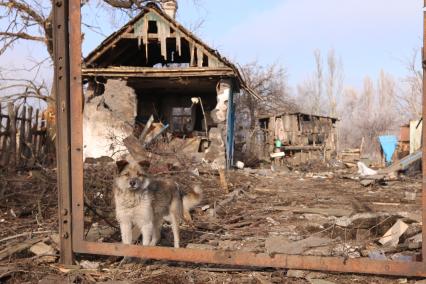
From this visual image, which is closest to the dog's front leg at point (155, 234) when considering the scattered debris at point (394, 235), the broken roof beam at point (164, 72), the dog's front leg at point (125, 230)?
the dog's front leg at point (125, 230)

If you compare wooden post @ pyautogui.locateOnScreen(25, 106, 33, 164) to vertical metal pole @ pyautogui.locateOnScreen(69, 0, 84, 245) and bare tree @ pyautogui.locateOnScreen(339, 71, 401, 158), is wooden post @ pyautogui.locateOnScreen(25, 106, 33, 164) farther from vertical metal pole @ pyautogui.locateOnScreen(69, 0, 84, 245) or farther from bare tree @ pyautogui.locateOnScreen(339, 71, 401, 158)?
bare tree @ pyautogui.locateOnScreen(339, 71, 401, 158)

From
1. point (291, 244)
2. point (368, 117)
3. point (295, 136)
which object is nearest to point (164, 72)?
point (291, 244)

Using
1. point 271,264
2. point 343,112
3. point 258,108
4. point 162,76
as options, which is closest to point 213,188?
point 162,76

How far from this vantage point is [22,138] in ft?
43.2

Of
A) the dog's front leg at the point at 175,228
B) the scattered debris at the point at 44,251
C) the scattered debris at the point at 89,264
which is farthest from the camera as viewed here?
the dog's front leg at the point at 175,228

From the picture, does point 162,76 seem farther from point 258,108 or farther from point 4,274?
point 258,108

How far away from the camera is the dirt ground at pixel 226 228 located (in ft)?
13.5

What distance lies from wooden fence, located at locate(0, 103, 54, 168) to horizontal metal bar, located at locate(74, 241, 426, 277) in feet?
28.6

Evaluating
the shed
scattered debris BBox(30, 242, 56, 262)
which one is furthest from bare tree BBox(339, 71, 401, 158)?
scattered debris BBox(30, 242, 56, 262)

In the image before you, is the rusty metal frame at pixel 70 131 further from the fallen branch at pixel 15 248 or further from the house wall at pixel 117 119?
the house wall at pixel 117 119

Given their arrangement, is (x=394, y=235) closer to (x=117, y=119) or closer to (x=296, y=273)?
(x=296, y=273)

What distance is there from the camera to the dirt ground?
13.5 feet

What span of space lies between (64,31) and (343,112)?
68868 mm

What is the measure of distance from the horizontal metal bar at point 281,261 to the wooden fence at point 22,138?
28.6 ft
